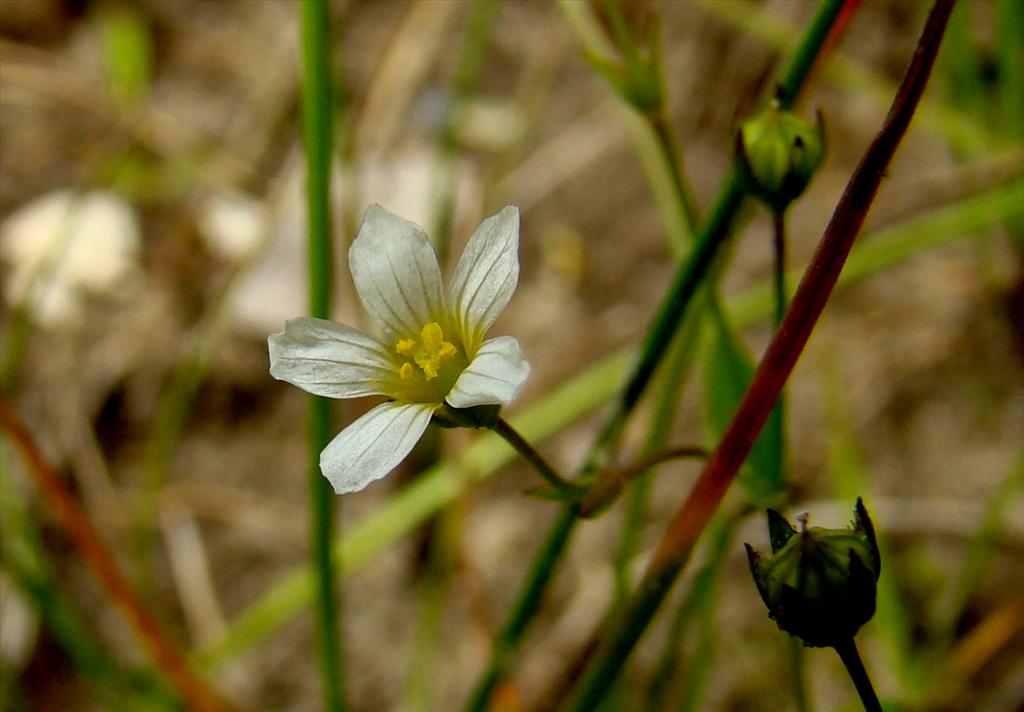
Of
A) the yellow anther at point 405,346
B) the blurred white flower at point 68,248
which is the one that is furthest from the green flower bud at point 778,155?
the blurred white flower at point 68,248

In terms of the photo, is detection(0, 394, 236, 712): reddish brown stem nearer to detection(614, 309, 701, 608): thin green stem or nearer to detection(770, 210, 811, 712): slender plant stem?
detection(614, 309, 701, 608): thin green stem

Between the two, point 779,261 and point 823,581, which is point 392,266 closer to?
point 779,261

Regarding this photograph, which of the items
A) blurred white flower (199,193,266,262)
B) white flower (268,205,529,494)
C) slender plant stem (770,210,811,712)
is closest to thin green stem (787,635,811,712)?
slender plant stem (770,210,811,712)

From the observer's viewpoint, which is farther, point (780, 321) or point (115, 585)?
point (115, 585)

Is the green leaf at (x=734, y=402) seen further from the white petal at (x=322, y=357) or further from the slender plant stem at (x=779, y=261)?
the white petal at (x=322, y=357)

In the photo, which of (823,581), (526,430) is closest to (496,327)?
(526,430)

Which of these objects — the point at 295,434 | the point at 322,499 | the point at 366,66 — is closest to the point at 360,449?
the point at 322,499

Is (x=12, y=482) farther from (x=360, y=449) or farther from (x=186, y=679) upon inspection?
(x=360, y=449)
